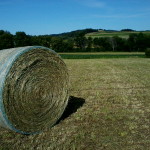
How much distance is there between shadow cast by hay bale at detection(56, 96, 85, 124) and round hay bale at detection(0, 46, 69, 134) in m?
0.52

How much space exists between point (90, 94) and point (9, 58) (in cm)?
434

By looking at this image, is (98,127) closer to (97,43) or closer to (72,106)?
(72,106)

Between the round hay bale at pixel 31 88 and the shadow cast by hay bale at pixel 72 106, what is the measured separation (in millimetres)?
519

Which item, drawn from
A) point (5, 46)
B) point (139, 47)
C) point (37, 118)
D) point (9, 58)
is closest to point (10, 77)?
point (9, 58)

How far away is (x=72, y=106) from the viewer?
722 centimetres

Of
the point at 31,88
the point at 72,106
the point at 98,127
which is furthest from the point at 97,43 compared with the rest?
the point at 31,88

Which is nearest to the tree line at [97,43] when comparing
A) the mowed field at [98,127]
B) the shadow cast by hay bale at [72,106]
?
the shadow cast by hay bale at [72,106]

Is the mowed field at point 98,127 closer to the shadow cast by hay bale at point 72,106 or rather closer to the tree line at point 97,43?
the shadow cast by hay bale at point 72,106

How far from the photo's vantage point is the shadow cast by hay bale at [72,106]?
21.0ft

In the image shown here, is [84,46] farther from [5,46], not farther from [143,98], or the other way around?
[143,98]

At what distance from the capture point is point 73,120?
5.98 meters

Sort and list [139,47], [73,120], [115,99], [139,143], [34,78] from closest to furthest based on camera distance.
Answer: [139,143] → [34,78] → [73,120] → [115,99] → [139,47]

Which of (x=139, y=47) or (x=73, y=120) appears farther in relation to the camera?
(x=139, y=47)

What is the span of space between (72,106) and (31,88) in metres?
2.15
